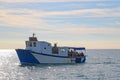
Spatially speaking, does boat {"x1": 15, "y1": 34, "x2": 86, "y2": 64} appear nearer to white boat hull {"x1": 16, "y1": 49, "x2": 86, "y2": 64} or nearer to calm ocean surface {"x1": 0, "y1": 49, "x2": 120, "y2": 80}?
white boat hull {"x1": 16, "y1": 49, "x2": 86, "y2": 64}

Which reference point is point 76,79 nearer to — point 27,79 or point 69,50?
point 27,79

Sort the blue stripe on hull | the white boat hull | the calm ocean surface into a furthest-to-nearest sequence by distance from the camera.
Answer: the white boat hull, the blue stripe on hull, the calm ocean surface

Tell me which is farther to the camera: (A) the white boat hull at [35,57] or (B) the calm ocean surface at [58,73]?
(A) the white boat hull at [35,57]

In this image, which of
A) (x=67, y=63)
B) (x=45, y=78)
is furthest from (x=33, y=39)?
(x=45, y=78)

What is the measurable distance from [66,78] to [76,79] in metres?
1.99

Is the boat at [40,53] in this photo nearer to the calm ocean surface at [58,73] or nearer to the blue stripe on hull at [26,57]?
the blue stripe on hull at [26,57]

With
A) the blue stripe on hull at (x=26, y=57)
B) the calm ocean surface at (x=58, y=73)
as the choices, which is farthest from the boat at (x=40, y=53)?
the calm ocean surface at (x=58, y=73)

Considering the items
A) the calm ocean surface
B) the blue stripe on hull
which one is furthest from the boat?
the calm ocean surface

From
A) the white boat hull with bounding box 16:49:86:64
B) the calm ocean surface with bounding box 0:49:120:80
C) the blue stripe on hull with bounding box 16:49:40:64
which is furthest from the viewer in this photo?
the white boat hull with bounding box 16:49:86:64

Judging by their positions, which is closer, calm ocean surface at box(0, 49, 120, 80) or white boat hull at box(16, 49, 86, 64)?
calm ocean surface at box(0, 49, 120, 80)

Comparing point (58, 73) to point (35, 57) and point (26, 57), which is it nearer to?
point (35, 57)

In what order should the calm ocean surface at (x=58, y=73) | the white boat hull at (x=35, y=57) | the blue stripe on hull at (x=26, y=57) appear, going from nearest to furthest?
the calm ocean surface at (x=58, y=73) < the blue stripe on hull at (x=26, y=57) < the white boat hull at (x=35, y=57)

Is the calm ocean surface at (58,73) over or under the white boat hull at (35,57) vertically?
under

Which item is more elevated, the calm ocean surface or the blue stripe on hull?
the blue stripe on hull
